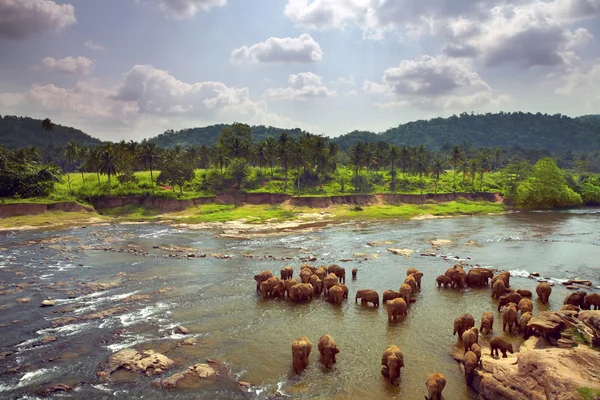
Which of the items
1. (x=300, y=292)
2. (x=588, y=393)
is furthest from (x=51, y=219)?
(x=588, y=393)

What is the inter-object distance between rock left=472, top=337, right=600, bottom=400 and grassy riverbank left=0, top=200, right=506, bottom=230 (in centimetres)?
6089

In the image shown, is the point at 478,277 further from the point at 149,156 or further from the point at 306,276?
the point at 149,156

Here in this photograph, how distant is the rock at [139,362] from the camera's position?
816 inches

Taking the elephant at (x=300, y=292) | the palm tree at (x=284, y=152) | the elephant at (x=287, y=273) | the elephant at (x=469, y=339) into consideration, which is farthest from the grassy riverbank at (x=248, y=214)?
the elephant at (x=469, y=339)

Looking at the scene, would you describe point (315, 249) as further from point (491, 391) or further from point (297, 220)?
point (491, 391)

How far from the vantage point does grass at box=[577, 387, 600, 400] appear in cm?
1471

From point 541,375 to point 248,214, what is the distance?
2803 inches

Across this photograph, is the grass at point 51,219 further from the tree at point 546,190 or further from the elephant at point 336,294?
the tree at point 546,190

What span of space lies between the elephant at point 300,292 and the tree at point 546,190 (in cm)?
8203

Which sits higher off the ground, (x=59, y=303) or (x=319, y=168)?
(x=319, y=168)

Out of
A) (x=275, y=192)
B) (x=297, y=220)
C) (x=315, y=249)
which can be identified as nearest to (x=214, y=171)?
(x=275, y=192)

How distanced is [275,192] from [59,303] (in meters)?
69.8

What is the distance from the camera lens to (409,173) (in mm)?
143125

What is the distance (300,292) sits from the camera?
1225 inches
